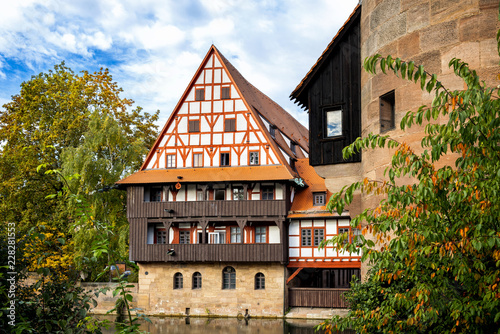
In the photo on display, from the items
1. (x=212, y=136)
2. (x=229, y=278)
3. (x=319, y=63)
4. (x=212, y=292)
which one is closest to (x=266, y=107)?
(x=212, y=136)

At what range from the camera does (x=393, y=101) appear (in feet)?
30.4

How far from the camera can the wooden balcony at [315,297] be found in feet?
84.1

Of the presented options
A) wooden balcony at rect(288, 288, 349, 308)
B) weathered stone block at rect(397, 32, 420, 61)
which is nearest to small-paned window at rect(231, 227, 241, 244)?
wooden balcony at rect(288, 288, 349, 308)

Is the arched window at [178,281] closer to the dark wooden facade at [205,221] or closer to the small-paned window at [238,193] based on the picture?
the dark wooden facade at [205,221]

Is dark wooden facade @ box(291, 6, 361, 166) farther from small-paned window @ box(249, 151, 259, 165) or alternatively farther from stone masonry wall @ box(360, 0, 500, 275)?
small-paned window @ box(249, 151, 259, 165)

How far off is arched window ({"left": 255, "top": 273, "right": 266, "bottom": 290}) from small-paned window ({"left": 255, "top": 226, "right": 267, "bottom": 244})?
1675mm

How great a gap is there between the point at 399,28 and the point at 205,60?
21.0m

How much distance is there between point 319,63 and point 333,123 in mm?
1439

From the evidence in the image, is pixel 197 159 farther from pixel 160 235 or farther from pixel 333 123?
pixel 333 123

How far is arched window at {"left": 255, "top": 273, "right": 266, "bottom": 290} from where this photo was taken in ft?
88.5

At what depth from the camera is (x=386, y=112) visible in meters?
9.29

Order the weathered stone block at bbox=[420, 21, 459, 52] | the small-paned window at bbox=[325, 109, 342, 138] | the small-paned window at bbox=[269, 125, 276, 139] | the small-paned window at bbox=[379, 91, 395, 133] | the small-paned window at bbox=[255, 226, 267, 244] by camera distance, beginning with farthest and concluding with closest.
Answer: the small-paned window at bbox=[269, 125, 276, 139] → the small-paned window at bbox=[255, 226, 267, 244] → the small-paned window at bbox=[325, 109, 342, 138] → the small-paned window at bbox=[379, 91, 395, 133] → the weathered stone block at bbox=[420, 21, 459, 52]

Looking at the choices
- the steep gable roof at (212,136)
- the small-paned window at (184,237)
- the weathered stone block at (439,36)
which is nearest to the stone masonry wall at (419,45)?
the weathered stone block at (439,36)

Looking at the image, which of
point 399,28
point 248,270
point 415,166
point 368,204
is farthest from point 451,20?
point 248,270
